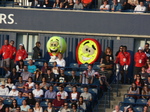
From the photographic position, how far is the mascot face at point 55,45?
36438 mm

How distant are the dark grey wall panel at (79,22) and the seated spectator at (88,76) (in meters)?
3.90

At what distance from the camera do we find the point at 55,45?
120 feet

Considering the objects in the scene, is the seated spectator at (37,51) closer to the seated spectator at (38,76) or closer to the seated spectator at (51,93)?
the seated spectator at (38,76)

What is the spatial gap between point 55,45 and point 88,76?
3318 mm

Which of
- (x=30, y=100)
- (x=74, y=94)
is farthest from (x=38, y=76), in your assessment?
(x=74, y=94)

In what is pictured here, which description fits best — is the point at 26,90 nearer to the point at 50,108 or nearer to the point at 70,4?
the point at 50,108

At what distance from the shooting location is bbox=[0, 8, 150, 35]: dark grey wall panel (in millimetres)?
36969

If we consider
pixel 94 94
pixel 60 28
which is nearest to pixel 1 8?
pixel 60 28

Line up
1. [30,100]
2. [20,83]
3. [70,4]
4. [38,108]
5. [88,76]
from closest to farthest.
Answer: [38,108] < [30,100] < [88,76] < [20,83] < [70,4]

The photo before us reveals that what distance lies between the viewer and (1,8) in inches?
1491

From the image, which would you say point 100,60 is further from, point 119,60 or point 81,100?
point 81,100

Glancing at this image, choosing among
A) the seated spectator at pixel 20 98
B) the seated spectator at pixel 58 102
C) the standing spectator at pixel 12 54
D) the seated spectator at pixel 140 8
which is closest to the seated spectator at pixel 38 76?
the seated spectator at pixel 20 98

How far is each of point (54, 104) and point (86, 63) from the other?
4071 millimetres

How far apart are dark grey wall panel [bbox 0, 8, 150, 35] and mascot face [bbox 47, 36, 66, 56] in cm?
128
